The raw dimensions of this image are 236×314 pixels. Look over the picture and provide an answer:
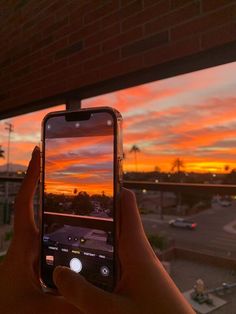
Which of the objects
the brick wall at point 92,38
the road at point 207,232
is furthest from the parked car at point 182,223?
the brick wall at point 92,38

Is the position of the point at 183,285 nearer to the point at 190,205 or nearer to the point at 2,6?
the point at 190,205

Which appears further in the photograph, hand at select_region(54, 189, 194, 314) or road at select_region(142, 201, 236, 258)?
road at select_region(142, 201, 236, 258)

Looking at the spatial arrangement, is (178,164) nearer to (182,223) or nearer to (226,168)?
(226,168)

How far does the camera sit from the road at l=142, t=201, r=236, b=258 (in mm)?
1278

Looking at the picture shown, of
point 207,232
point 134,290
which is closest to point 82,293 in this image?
point 134,290

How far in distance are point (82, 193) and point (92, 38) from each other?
1.24 m

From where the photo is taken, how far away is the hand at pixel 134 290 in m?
0.30

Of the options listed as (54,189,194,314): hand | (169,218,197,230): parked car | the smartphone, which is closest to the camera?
(54,189,194,314): hand

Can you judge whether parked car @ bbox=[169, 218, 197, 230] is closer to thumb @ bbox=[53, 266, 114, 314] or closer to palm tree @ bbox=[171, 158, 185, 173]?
palm tree @ bbox=[171, 158, 185, 173]

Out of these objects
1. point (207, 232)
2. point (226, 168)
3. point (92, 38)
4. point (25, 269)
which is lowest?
point (207, 232)

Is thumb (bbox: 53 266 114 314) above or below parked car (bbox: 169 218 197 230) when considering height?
above

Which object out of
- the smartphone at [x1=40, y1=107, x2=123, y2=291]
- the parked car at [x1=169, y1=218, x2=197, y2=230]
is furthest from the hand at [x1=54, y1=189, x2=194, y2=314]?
the parked car at [x1=169, y1=218, x2=197, y2=230]

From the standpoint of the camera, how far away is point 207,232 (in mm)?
1522

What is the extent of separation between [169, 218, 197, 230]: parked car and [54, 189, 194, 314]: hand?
1.29m
